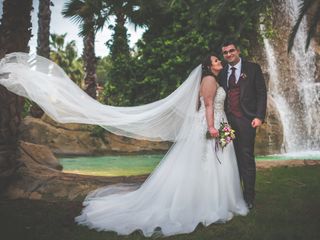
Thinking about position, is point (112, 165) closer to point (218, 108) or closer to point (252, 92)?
point (218, 108)

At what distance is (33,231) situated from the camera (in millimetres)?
3863

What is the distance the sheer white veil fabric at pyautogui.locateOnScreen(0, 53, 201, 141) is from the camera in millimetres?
4637

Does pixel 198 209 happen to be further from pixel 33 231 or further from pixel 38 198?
pixel 38 198

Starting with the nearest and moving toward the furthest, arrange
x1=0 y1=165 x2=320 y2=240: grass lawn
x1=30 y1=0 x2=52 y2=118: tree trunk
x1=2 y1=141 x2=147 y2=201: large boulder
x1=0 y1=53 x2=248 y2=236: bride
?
1. x1=0 y1=165 x2=320 y2=240: grass lawn
2. x1=0 y1=53 x2=248 y2=236: bride
3. x1=2 y1=141 x2=147 y2=201: large boulder
4. x1=30 y1=0 x2=52 y2=118: tree trunk

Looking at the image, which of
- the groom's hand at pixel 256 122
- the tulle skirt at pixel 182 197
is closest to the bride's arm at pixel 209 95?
the tulle skirt at pixel 182 197

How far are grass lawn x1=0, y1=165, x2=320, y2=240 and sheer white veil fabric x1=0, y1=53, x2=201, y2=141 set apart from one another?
1.24 meters

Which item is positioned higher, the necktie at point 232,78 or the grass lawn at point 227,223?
the necktie at point 232,78

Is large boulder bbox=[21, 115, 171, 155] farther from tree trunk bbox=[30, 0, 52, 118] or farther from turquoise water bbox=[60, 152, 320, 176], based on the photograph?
tree trunk bbox=[30, 0, 52, 118]

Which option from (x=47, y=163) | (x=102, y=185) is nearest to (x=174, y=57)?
(x=47, y=163)

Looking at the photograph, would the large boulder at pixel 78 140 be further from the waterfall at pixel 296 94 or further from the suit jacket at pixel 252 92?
the suit jacket at pixel 252 92

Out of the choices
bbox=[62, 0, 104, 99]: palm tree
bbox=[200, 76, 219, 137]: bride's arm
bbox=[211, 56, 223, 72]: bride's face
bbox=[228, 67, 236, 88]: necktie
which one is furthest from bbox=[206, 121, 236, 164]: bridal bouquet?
bbox=[62, 0, 104, 99]: palm tree

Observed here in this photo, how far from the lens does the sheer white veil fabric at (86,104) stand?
15.2ft

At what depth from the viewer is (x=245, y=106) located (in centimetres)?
474

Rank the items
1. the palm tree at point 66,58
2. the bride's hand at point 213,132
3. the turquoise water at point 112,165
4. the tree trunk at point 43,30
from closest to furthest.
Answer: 1. the bride's hand at point 213,132
2. the turquoise water at point 112,165
3. the tree trunk at point 43,30
4. the palm tree at point 66,58
